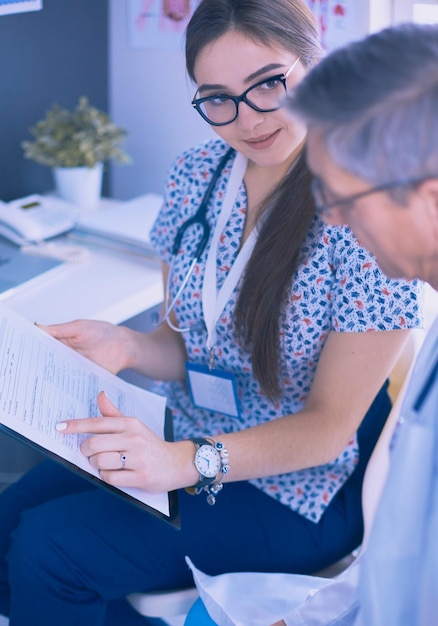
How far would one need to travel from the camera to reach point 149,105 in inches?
93.4

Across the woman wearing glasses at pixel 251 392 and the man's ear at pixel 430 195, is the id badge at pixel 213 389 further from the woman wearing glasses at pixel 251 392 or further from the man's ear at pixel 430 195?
the man's ear at pixel 430 195

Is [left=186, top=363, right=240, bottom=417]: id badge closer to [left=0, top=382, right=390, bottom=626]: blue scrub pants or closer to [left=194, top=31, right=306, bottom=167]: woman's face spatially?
[left=0, top=382, right=390, bottom=626]: blue scrub pants

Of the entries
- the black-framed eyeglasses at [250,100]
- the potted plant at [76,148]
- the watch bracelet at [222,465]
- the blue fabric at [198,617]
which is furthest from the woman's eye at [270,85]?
the potted plant at [76,148]

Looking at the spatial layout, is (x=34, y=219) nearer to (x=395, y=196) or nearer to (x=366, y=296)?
(x=366, y=296)

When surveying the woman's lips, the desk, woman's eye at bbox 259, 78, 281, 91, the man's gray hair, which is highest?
the man's gray hair

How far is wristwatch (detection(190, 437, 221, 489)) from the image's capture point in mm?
1133

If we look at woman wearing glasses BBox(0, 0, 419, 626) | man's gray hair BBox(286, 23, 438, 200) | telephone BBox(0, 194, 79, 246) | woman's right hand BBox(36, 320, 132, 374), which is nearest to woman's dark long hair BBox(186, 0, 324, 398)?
woman wearing glasses BBox(0, 0, 419, 626)

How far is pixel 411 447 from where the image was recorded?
2.46ft

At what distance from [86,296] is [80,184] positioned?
598 mm

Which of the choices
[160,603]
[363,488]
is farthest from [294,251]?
[160,603]

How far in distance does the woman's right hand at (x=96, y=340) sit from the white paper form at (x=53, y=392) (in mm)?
66

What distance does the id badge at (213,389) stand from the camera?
4.41ft

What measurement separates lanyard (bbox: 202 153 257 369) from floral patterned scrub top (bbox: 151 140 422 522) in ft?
0.04

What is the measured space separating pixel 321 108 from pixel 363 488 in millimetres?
736
